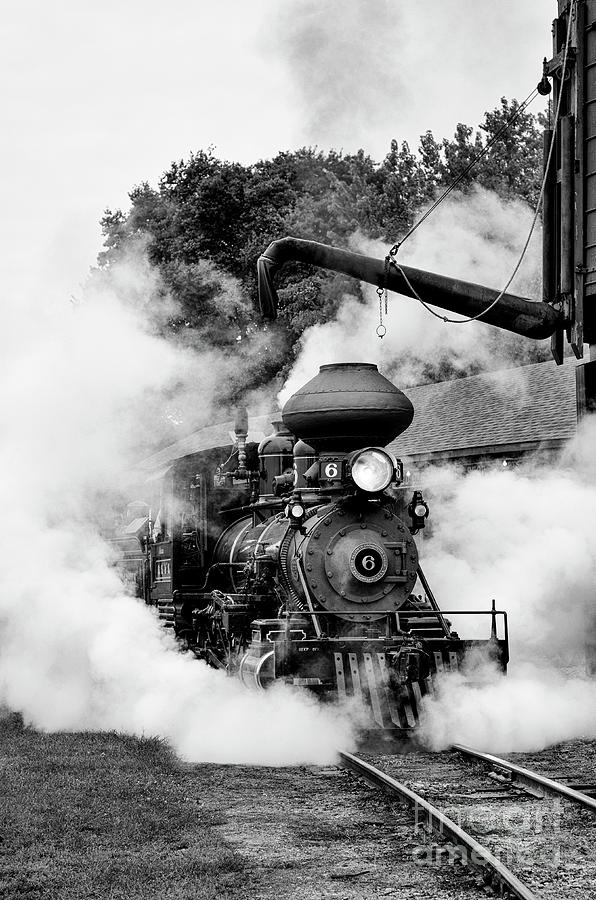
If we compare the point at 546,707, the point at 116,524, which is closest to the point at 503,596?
the point at 546,707

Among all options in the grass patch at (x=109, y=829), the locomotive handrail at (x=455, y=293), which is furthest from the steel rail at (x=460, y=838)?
the locomotive handrail at (x=455, y=293)

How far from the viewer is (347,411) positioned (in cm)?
1035

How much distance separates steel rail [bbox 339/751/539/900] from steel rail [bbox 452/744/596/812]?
859mm

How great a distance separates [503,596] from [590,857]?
21.7ft

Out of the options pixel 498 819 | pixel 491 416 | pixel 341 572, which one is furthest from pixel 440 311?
pixel 498 819

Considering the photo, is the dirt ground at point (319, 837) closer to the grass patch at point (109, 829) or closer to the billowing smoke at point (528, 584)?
the grass patch at point (109, 829)

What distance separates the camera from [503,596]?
12328 mm

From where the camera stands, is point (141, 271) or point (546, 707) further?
point (141, 271)

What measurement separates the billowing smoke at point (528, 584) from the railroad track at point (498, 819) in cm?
84

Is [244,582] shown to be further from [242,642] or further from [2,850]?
[2,850]

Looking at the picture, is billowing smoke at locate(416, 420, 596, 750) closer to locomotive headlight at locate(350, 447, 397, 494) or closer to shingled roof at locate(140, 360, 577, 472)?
locomotive headlight at locate(350, 447, 397, 494)

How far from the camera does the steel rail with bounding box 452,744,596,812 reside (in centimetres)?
698

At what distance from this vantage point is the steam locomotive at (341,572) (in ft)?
31.9

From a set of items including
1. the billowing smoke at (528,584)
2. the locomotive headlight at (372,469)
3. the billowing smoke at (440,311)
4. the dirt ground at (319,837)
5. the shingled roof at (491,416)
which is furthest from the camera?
the shingled roof at (491,416)
